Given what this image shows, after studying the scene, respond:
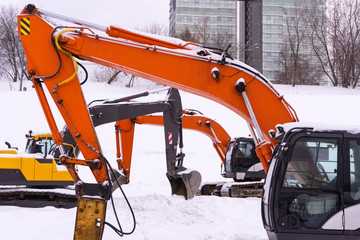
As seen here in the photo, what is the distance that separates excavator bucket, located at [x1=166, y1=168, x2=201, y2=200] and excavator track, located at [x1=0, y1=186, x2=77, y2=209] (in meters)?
2.85

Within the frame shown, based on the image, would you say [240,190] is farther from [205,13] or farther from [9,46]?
[205,13]

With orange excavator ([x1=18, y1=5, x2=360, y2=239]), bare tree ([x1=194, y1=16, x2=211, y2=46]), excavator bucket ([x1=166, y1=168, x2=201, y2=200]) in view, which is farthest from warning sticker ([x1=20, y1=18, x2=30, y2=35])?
bare tree ([x1=194, y1=16, x2=211, y2=46])

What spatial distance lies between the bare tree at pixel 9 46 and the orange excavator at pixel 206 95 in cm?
4561

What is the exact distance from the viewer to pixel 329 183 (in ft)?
18.2

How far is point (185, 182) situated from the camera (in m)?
10.1

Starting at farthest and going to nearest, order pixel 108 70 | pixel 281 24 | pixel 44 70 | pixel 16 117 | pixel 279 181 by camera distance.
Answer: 1. pixel 281 24
2. pixel 108 70
3. pixel 16 117
4. pixel 44 70
5. pixel 279 181

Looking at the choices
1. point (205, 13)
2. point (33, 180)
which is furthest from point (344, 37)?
point (33, 180)

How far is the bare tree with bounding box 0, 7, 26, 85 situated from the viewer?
164 feet

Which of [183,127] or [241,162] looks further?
[241,162]

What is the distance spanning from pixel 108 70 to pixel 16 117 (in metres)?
28.7

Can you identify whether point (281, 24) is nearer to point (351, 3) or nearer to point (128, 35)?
point (351, 3)

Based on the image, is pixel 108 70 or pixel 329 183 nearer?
pixel 329 183

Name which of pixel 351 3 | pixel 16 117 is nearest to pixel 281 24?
pixel 351 3

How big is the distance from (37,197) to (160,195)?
331cm
